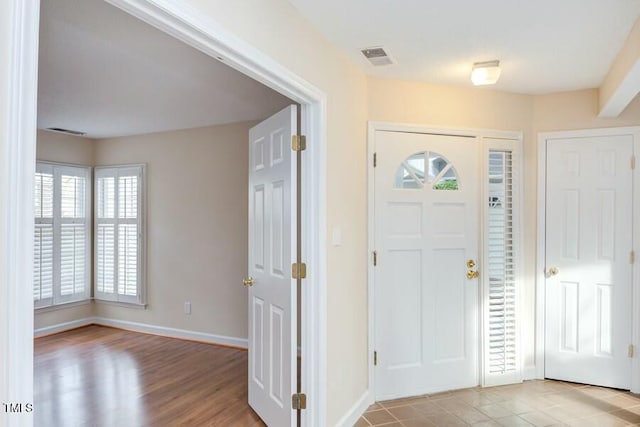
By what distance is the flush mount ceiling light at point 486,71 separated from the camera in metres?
2.79

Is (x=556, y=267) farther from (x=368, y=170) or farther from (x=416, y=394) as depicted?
(x=368, y=170)

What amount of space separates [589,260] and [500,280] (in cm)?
73

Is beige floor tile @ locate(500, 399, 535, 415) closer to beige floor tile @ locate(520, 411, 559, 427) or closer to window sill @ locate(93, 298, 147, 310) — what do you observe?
beige floor tile @ locate(520, 411, 559, 427)

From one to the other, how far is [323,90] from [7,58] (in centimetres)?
172

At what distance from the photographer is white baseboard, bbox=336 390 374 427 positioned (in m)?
2.62

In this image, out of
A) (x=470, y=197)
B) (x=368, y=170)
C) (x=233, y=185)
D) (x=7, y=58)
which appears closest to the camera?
(x=7, y=58)

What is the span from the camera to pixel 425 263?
3.22 meters

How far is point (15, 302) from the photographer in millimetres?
875

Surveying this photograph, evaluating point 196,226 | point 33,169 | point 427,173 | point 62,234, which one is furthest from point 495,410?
point 62,234

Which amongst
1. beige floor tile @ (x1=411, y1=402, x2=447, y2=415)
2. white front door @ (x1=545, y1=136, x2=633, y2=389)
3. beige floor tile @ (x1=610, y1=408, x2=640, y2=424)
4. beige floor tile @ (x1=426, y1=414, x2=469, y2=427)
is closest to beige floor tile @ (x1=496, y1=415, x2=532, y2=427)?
beige floor tile @ (x1=426, y1=414, x2=469, y2=427)

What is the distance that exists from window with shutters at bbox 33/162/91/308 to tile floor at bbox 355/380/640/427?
420 centimetres

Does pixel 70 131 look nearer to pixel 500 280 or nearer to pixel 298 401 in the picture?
pixel 298 401

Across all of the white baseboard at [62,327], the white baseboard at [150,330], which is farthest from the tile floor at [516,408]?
the white baseboard at [62,327]

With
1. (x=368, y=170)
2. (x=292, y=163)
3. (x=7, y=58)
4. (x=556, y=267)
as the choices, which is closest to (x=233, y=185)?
(x=368, y=170)
